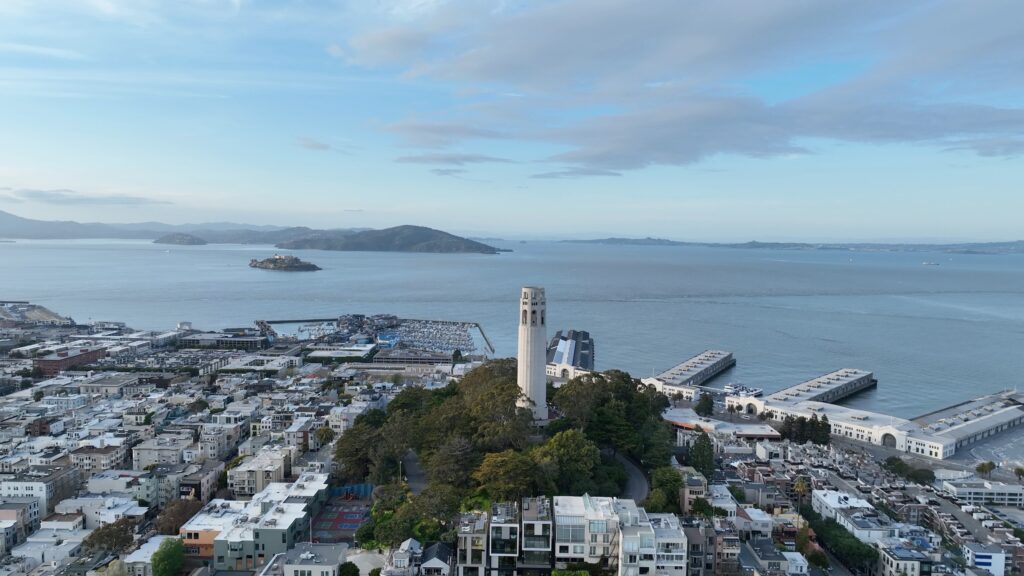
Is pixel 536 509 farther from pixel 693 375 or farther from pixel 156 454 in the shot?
pixel 693 375

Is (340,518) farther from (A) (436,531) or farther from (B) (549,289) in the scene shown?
(B) (549,289)

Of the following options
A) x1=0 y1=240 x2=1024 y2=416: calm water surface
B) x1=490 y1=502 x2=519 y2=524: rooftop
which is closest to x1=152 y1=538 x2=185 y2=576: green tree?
x1=490 y1=502 x2=519 y2=524: rooftop

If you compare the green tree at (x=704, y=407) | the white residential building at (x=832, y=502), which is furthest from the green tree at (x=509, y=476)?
the green tree at (x=704, y=407)

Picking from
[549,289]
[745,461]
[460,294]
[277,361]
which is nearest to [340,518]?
[745,461]

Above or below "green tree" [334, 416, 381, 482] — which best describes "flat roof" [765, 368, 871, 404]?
below

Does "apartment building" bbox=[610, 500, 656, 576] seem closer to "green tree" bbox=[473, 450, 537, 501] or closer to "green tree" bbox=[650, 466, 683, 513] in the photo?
"green tree" bbox=[473, 450, 537, 501]

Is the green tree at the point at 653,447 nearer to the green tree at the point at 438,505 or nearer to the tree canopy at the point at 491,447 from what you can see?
the tree canopy at the point at 491,447

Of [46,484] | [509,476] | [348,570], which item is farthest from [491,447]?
[46,484]
